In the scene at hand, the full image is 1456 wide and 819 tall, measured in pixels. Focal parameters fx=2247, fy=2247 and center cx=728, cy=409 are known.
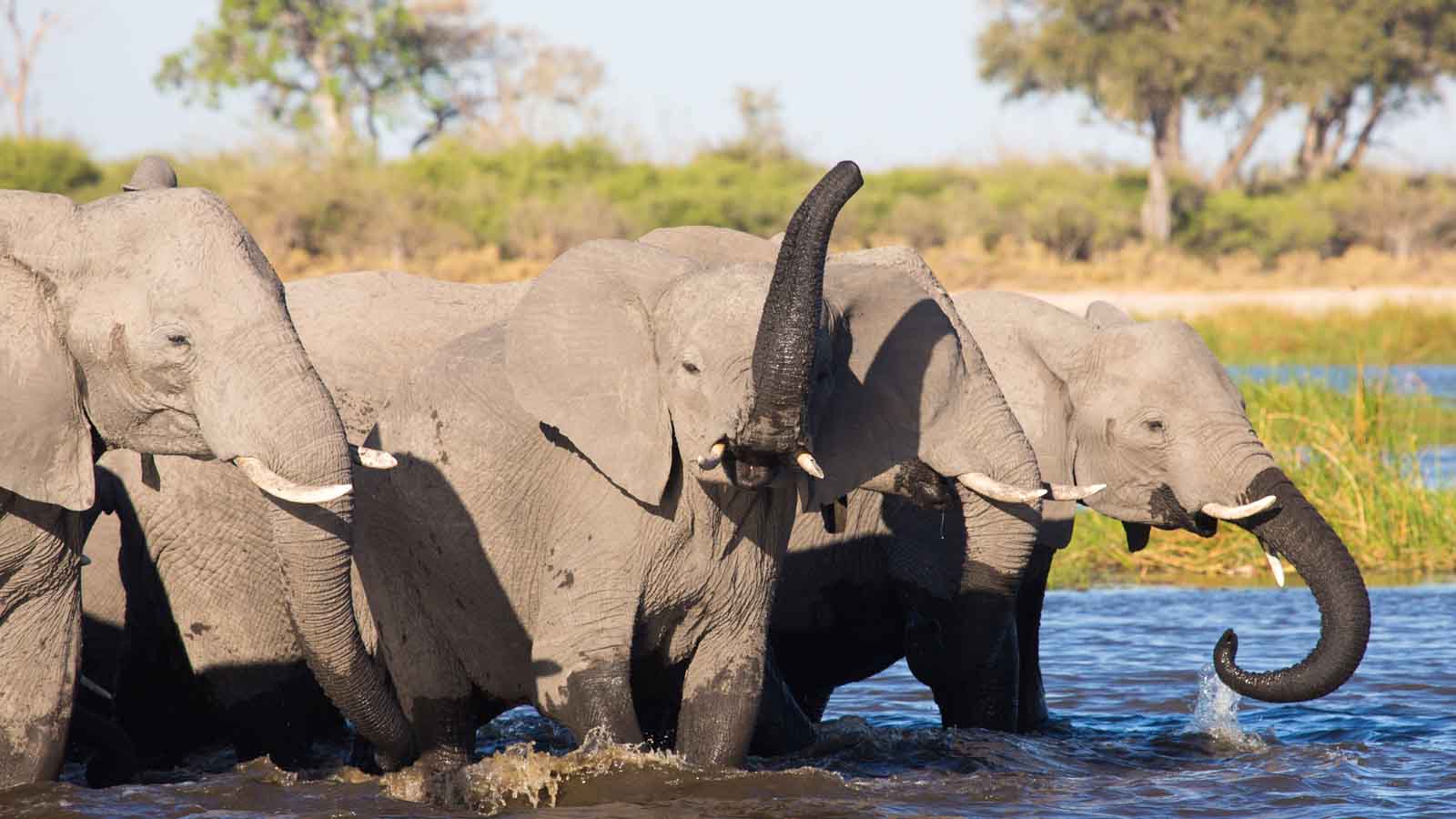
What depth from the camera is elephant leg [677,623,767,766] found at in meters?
5.21

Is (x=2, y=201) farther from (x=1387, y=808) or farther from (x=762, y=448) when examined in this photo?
(x=1387, y=808)

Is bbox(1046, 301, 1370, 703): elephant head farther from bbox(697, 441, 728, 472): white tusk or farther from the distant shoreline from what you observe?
the distant shoreline

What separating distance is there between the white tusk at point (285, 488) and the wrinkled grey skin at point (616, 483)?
0.75 m

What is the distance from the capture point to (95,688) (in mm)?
5555

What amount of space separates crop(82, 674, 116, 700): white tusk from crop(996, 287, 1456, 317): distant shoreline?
16355mm

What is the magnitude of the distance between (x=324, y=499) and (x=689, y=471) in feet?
3.02

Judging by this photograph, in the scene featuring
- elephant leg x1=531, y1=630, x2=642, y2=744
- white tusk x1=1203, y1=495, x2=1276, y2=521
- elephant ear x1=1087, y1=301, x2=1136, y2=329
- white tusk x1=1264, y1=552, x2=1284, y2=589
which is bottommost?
elephant leg x1=531, y1=630, x2=642, y2=744

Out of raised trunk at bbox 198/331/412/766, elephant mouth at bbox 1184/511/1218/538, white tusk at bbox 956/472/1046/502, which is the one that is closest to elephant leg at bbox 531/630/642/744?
raised trunk at bbox 198/331/412/766

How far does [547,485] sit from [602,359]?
379 millimetres

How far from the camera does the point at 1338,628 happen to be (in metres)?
6.04

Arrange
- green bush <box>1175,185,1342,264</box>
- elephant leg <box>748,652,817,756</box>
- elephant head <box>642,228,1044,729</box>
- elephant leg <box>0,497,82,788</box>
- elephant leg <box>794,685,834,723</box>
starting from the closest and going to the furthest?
1. elephant leg <box>0,497,82,788</box>
2. elephant head <box>642,228,1044,729</box>
3. elephant leg <box>748,652,817,756</box>
4. elephant leg <box>794,685,834,723</box>
5. green bush <box>1175,185,1342,264</box>

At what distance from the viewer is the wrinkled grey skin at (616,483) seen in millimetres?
4828

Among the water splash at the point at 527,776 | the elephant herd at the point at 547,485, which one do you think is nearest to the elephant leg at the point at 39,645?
the elephant herd at the point at 547,485

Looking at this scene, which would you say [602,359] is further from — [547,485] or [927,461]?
[927,461]
